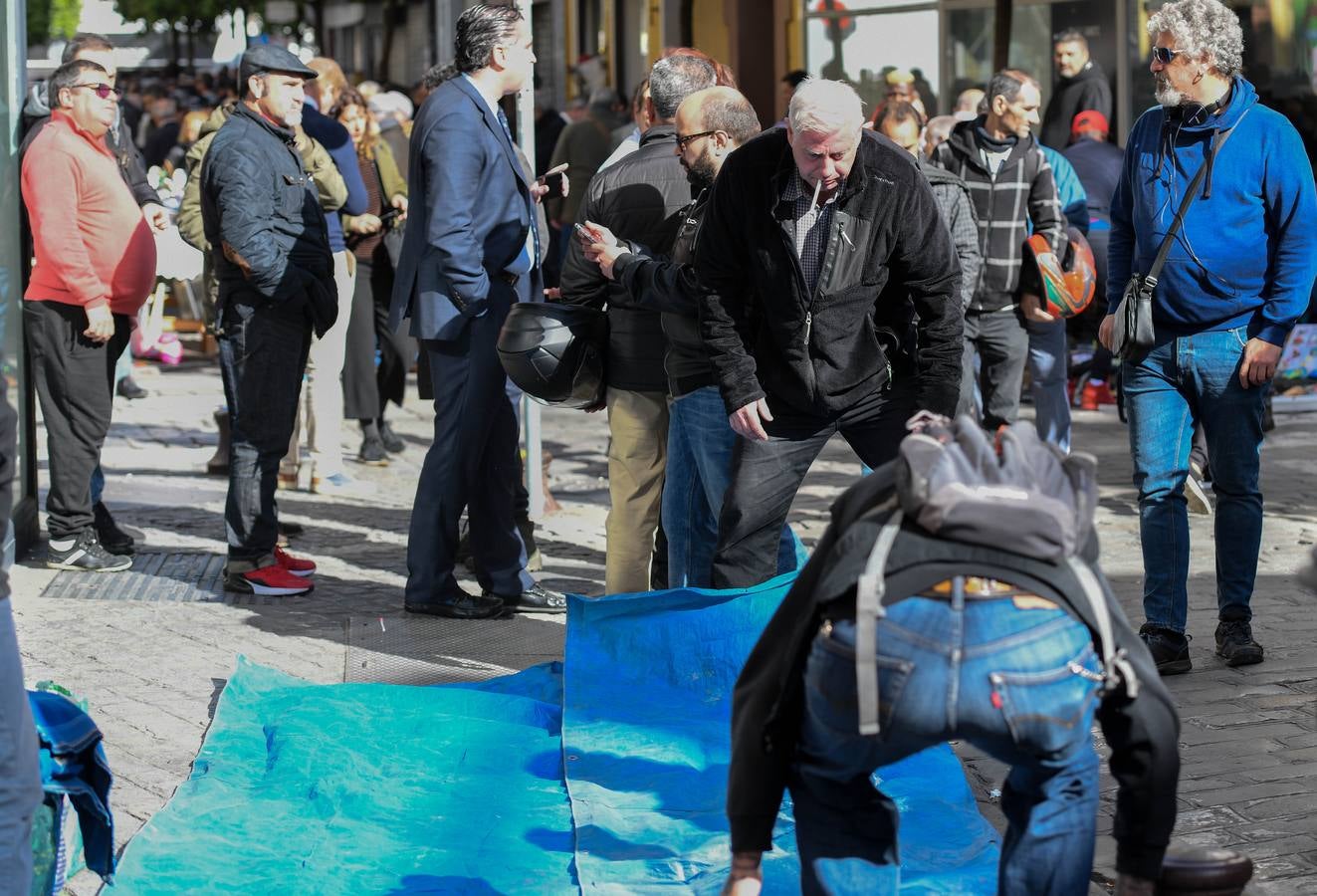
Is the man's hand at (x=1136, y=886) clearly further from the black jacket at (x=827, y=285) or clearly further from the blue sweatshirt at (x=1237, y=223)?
the blue sweatshirt at (x=1237, y=223)

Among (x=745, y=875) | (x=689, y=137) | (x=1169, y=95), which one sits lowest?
(x=745, y=875)

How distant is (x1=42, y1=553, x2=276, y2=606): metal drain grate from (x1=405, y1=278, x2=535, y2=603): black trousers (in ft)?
2.59

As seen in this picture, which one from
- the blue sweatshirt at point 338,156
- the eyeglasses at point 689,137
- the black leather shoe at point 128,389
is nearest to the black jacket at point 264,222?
the blue sweatshirt at point 338,156

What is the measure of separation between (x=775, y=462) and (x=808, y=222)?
2.37 ft

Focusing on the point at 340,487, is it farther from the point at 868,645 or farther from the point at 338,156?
the point at 868,645

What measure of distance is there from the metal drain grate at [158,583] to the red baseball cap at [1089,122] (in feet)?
18.7

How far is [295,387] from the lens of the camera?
762cm

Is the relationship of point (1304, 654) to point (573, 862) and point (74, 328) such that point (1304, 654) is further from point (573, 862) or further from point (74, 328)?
point (74, 328)

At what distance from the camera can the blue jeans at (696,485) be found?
5727 mm

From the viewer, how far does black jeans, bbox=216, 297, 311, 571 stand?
746 centimetres

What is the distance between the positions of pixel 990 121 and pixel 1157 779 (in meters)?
5.68

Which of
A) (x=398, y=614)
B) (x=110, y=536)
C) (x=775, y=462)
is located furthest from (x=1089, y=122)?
(x=775, y=462)

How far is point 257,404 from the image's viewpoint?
24.5ft

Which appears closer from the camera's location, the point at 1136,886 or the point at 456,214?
the point at 1136,886
